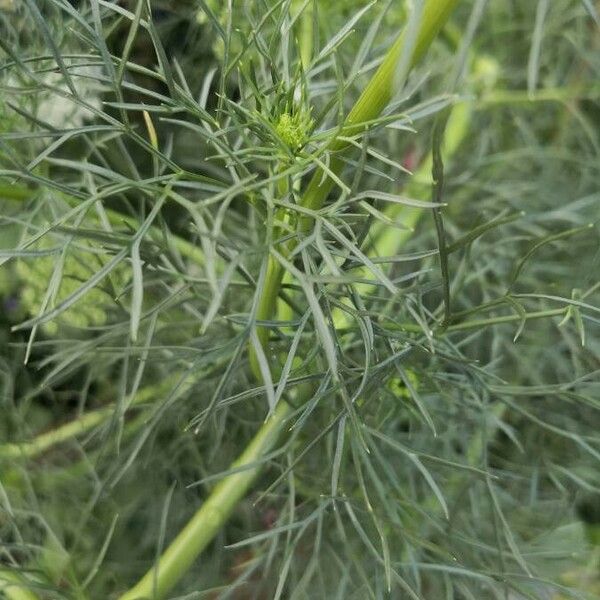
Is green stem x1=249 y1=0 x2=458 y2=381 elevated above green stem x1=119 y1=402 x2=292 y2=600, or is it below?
above

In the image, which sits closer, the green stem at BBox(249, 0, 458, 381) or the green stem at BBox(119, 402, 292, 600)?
the green stem at BBox(249, 0, 458, 381)

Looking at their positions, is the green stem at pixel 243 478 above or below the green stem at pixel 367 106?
below

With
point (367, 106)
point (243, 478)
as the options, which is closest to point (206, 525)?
point (243, 478)

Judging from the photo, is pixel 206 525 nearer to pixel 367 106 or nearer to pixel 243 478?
pixel 243 478

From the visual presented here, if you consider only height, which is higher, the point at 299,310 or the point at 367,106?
the point at 367,106

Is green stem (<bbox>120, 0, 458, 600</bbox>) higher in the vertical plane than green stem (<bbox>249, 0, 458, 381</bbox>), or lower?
lower
